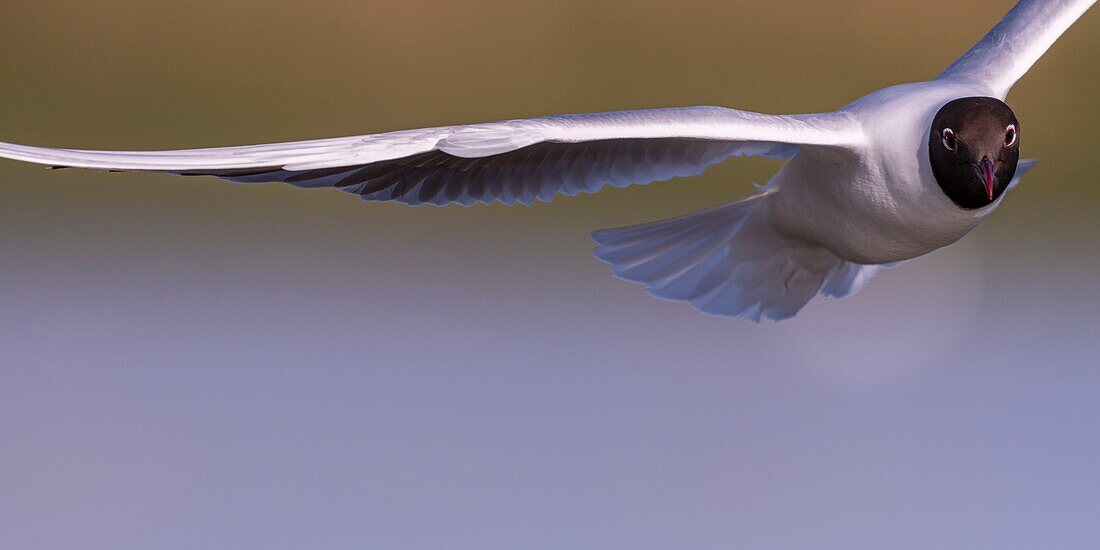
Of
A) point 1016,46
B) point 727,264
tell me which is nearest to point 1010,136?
point 1016,46

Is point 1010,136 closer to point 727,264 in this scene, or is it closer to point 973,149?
point 973,149

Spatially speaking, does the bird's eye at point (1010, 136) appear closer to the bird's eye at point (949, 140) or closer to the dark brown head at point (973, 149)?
the dark brown head at point (973, 149)

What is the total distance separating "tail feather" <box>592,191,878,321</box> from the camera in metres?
3.18

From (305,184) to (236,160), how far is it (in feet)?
1.01

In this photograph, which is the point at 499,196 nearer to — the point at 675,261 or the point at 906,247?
the point at 675,261

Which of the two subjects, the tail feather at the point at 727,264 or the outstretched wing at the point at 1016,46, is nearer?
the outstretched wing at the point at 1016,46

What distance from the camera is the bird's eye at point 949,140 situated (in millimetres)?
2547

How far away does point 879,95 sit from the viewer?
9.13ft

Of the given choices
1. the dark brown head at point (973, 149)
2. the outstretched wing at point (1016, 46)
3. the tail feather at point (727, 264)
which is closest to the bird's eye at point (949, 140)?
the dark brown head at point (973, 149)

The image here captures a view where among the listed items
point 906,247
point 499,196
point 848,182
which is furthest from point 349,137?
point 906,247

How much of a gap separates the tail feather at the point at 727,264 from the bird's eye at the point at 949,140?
0.63 meters

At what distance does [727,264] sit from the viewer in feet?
10.6

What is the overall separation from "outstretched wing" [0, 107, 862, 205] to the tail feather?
1.02 ft

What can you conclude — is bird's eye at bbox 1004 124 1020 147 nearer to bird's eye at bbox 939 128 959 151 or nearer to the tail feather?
bird's eye at bbox 939 128 959 151
